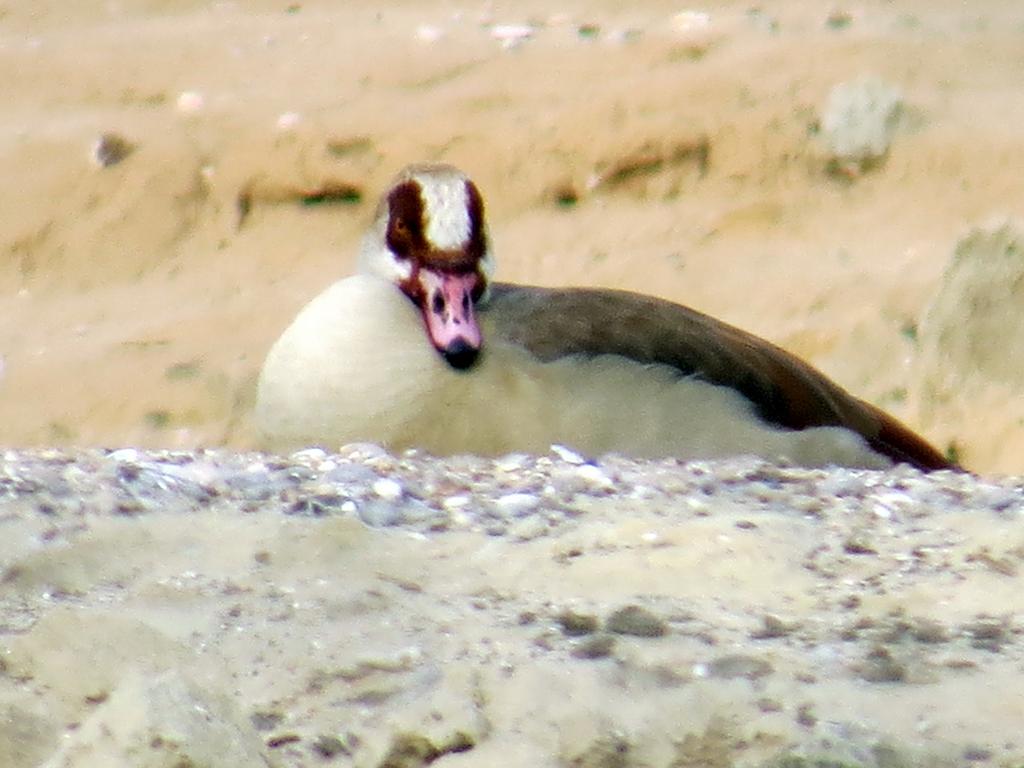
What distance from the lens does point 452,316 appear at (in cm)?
755

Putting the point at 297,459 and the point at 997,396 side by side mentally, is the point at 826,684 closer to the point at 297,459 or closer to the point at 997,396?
the point at 297,459

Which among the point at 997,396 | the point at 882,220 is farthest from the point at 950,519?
the point at 882,220

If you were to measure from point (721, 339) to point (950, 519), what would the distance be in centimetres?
276

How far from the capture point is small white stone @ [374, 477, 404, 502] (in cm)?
524

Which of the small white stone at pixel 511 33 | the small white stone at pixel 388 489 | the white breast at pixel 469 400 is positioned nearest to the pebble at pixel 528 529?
the small white stone at pixel 388 489

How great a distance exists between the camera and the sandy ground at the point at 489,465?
3.78 meters

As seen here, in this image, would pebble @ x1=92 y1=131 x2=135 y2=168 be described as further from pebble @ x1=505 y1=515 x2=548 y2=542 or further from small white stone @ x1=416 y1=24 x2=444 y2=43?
pebble @ x1=505 y1=515 x2=548 y2=542

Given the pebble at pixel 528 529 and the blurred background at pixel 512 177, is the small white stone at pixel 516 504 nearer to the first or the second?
the pebble at pixel 528 529

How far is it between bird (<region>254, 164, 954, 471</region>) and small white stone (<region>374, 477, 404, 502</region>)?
1.83 metres

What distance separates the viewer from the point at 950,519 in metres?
5.11

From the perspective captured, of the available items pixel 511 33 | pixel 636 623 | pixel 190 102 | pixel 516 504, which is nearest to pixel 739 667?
pixel 636 623

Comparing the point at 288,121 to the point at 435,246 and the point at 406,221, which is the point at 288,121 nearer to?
the point at 406,221

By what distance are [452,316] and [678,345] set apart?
0.81m

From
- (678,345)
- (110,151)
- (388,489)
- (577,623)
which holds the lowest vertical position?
(678,345)
